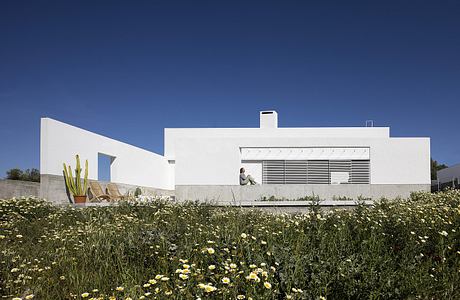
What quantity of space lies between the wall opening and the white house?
242mm

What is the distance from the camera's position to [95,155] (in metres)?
17.8

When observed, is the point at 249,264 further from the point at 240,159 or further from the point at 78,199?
the point at 240,159

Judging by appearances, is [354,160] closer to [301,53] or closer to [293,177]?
Answer: [293,177]

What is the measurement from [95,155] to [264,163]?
9.54m

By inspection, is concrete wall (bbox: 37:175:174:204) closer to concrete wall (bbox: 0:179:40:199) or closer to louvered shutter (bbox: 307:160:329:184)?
concrete wall (bbox: 0:179:40:199)

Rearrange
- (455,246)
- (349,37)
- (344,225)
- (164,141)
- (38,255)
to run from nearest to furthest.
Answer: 1. (455,246)
2. (38,255)
3. (344,225)
4. (349,37)
5. (164,141)

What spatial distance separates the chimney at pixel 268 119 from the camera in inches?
1083

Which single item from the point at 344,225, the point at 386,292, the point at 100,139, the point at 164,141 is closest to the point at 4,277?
the point at 386,292

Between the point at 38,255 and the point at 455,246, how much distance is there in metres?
4.81

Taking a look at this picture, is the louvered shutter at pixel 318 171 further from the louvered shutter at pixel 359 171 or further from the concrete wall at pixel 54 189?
the concrete wall at pixel 54 189

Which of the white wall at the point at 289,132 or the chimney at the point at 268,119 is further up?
the chimney at the point at 268,119

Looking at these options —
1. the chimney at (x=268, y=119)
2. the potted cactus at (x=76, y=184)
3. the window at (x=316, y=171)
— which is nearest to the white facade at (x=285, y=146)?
the window at (x=316, y=171)

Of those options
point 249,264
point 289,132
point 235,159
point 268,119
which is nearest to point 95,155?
point 235,159

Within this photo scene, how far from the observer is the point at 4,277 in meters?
3.46
